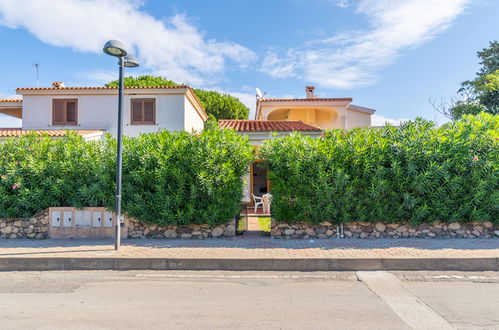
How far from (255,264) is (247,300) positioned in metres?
1.67

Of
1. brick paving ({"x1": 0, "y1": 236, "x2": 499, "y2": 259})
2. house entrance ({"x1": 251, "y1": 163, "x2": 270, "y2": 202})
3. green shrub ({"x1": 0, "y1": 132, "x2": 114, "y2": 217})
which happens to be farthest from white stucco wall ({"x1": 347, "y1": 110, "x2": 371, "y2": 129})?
green shrub ({"x1": 0, "y1": 132, "x2": 114, "y2": 217})

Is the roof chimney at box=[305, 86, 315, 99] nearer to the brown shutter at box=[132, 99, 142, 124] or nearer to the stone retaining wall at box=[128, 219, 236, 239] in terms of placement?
the brown shutter at box=[132, 99, 142, 124]

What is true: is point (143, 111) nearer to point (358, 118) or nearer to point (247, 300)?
point (247, 300)

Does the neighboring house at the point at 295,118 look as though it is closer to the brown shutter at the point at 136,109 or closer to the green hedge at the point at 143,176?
the brown shutter at the point at 136,109

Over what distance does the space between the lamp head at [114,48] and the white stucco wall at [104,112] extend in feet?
31.0

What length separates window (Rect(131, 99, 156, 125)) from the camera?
1653cm

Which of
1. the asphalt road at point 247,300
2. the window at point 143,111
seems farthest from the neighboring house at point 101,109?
the asphalt road at point 247,300

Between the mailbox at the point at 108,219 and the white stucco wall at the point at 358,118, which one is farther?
the white stucco wall at the point at 358,118

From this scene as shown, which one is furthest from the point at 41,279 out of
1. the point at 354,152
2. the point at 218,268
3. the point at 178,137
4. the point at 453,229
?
the point at 453,229

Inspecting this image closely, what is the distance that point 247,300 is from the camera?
14.9 ft

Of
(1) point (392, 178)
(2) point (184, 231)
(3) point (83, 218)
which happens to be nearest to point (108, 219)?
(3) point (83, 218)

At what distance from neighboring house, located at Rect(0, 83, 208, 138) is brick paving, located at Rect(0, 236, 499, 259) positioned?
920cm

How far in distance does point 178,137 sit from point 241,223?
9.68 feet

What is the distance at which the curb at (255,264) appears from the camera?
6.06 metres
